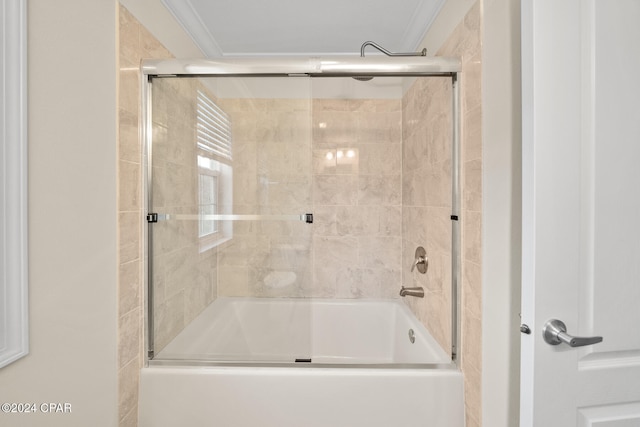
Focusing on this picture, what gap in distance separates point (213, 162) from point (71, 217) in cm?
63

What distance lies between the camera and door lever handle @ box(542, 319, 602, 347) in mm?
811

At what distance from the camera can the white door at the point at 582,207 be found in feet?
2.79

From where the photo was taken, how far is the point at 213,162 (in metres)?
1.51

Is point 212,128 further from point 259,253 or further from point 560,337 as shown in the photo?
point 560,337

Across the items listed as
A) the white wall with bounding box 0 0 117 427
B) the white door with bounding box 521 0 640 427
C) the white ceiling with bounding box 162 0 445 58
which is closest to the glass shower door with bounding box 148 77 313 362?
the white wall with bounding box 0 0 117 427

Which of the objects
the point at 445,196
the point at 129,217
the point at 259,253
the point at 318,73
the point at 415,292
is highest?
the point at 318,73

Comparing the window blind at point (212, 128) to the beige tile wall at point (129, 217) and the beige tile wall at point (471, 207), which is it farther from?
the beige tile wall at point (471, 207)

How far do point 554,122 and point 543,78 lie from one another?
127 mm

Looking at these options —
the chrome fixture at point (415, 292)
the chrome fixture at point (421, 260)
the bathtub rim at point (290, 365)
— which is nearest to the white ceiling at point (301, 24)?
the chrome fixture at point (421, 260)

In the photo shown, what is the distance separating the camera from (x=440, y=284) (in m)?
1.57

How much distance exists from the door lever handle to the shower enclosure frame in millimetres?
532

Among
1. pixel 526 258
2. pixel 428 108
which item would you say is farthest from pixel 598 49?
pixel 428 108

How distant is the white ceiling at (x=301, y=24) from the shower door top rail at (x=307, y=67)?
17.2 inches

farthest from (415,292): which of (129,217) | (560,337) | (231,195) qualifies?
(129,217)
